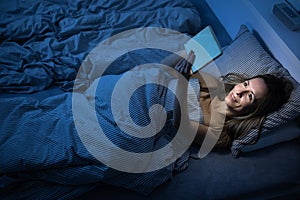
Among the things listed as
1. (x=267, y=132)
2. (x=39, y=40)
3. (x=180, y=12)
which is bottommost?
(x=267, y=132)

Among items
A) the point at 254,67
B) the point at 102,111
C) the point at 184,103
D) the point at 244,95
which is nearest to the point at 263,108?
the point at 244,95

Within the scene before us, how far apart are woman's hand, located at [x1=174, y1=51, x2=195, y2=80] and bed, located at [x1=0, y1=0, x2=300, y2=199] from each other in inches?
3.1

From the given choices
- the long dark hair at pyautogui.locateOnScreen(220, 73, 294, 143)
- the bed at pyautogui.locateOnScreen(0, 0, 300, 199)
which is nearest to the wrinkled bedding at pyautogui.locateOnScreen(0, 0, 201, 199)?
the bed at pyautogui.locateOnScreen(0, 0, 300, 199)

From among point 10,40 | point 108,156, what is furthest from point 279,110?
point 10,40

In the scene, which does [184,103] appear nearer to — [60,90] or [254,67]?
[254,67]

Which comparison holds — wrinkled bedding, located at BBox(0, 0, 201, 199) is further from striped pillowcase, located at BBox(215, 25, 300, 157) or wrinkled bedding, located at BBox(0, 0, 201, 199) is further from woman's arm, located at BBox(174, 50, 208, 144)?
striped pillowcase, located at BBox(215, 25, 300, 157)

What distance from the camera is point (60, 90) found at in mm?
1271

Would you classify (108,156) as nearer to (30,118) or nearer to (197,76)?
(30,118)

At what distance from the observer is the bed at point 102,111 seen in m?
0.97

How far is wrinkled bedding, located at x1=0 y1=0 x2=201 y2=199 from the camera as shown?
37.5 inches

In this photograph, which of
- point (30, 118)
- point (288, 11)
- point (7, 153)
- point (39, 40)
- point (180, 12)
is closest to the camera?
point (7, 153)

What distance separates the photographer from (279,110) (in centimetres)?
116

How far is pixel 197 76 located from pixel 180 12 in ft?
1.58

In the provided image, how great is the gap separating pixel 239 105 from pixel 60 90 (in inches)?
32.2
